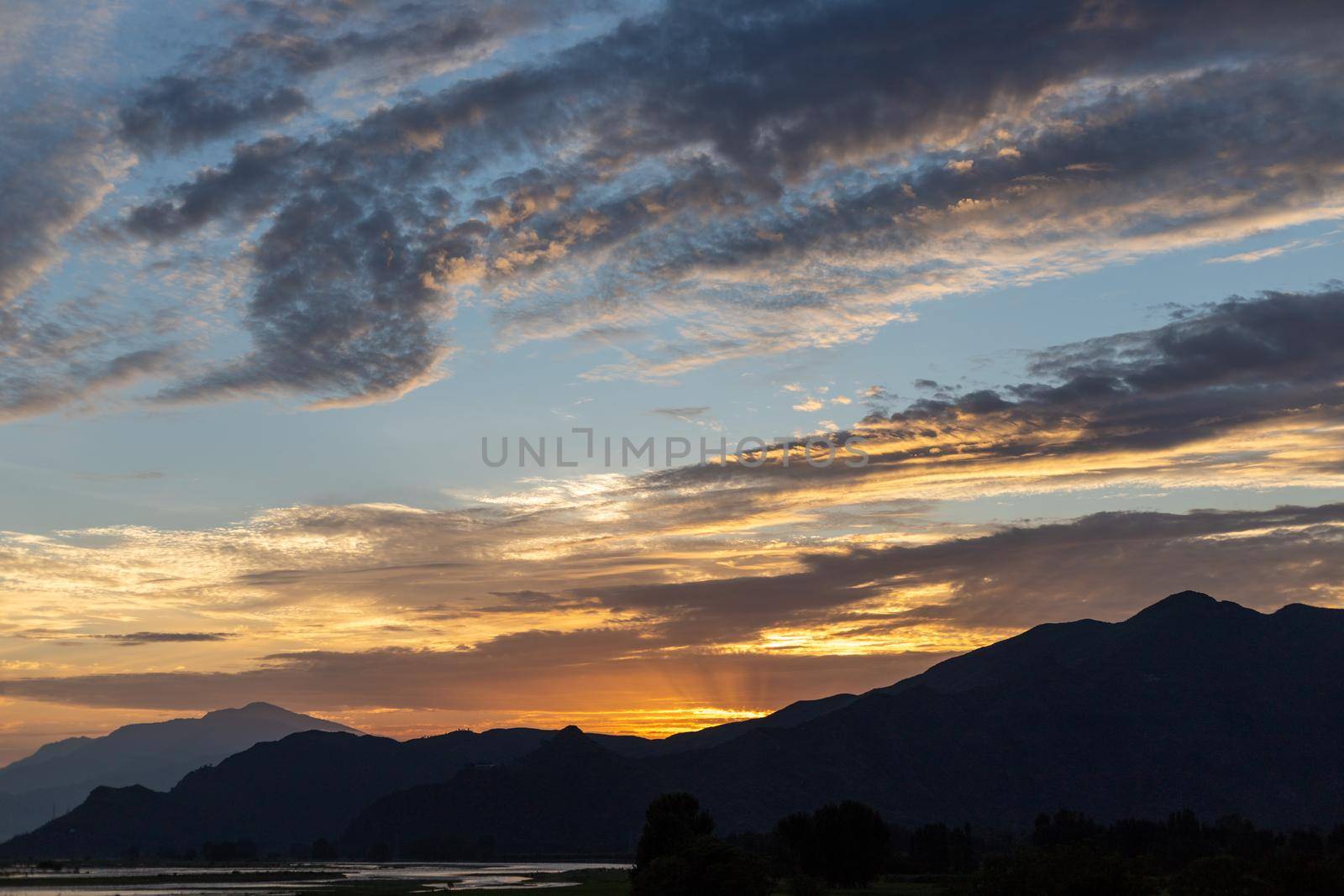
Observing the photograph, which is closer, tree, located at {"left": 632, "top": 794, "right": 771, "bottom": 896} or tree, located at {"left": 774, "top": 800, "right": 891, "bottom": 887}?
tree, located at {"left": 632, "top": 794, "right": 771, "bottom": 896}

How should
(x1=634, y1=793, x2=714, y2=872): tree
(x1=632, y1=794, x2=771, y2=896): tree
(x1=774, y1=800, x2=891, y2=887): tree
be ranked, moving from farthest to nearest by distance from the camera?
(x1=774, y1=800, x2=891, y2=887): tree → (x1=634, y1=793, x2=714, y2=872): tree → (x1=632, y1=794, x2=771, y2=896): tree

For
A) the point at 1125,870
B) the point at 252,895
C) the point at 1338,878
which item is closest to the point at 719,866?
the point at 1125,870

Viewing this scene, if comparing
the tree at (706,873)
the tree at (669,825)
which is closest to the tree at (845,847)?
the tree at (669,825)

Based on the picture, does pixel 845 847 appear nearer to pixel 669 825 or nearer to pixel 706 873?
pixel 669 825

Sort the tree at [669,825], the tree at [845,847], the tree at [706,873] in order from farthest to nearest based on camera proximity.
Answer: the tree at [845,847], the tree at [669,825], the tree at [706,873]

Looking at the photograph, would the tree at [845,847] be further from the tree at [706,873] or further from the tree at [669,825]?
the tree at [706,873]

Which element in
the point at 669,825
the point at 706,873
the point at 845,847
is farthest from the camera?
the point at 845,847

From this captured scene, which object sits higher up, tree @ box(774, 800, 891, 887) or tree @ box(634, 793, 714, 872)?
tree @ box(634, 793, 714, 872)

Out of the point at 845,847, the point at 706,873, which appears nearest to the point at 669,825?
the point at 706,873

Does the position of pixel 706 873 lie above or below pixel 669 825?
above

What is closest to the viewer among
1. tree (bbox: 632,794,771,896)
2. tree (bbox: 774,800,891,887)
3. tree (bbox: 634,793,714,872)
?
tree (bbox: 632,794,771,896)

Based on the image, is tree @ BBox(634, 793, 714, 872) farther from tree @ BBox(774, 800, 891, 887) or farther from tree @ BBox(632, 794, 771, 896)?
tree @ BBox(774, 800, 891, 887)

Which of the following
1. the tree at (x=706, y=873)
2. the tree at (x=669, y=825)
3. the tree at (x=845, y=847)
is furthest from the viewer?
the tree at (x=845, y=847)

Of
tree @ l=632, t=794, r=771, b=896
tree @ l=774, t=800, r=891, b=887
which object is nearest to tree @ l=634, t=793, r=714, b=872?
tree @ l=632, t=794, r=771, b=896
